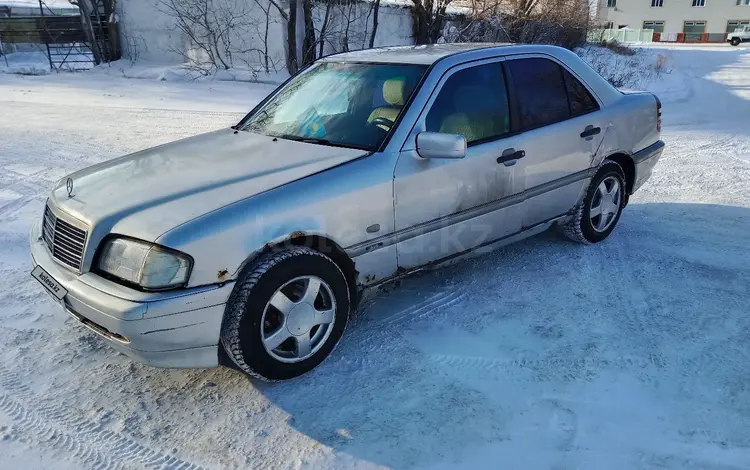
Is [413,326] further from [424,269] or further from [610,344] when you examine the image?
[610,344]

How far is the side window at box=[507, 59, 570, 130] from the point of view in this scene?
397 centimetres

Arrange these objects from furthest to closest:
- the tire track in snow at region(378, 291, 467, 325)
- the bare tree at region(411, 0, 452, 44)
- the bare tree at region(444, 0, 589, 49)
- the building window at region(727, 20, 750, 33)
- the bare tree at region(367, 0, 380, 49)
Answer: the building window at region(727, 20, 750, 33), the bare tree at region(444, 0, 589, 49), the bare tree at region(411, 0, 452, 44), the bare tree at region(367, 0, 380, 49), the tire track in snow at region(378, 291, 467, 325)

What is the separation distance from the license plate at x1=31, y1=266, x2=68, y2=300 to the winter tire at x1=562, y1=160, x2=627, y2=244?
3622mm

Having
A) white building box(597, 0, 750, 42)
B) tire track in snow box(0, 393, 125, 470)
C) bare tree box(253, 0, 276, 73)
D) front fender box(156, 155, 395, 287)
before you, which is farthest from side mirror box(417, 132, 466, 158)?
white building box(597, 0, 750, 42)

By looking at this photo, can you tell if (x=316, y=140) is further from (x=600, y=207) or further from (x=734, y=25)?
(x=734, y=25)

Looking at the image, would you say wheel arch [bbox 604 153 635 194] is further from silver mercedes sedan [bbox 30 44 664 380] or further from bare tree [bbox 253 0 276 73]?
bare tree [bbox 253 0 276 73]

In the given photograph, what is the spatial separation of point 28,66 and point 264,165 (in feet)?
58.1

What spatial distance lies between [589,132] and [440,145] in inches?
68.4

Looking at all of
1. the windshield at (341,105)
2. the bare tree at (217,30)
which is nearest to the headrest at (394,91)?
the windshield at (341,105)

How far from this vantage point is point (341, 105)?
149 inches

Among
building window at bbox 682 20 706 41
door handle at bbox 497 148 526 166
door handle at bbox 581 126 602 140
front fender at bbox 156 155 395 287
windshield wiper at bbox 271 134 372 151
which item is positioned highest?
building window at bbox 682 20 706 41

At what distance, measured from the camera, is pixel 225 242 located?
105 inches

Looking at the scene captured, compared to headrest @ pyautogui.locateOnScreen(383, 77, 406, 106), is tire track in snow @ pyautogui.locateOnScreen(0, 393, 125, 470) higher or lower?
lower

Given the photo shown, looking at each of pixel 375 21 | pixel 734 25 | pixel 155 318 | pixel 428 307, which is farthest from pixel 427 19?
pixel 734 25
